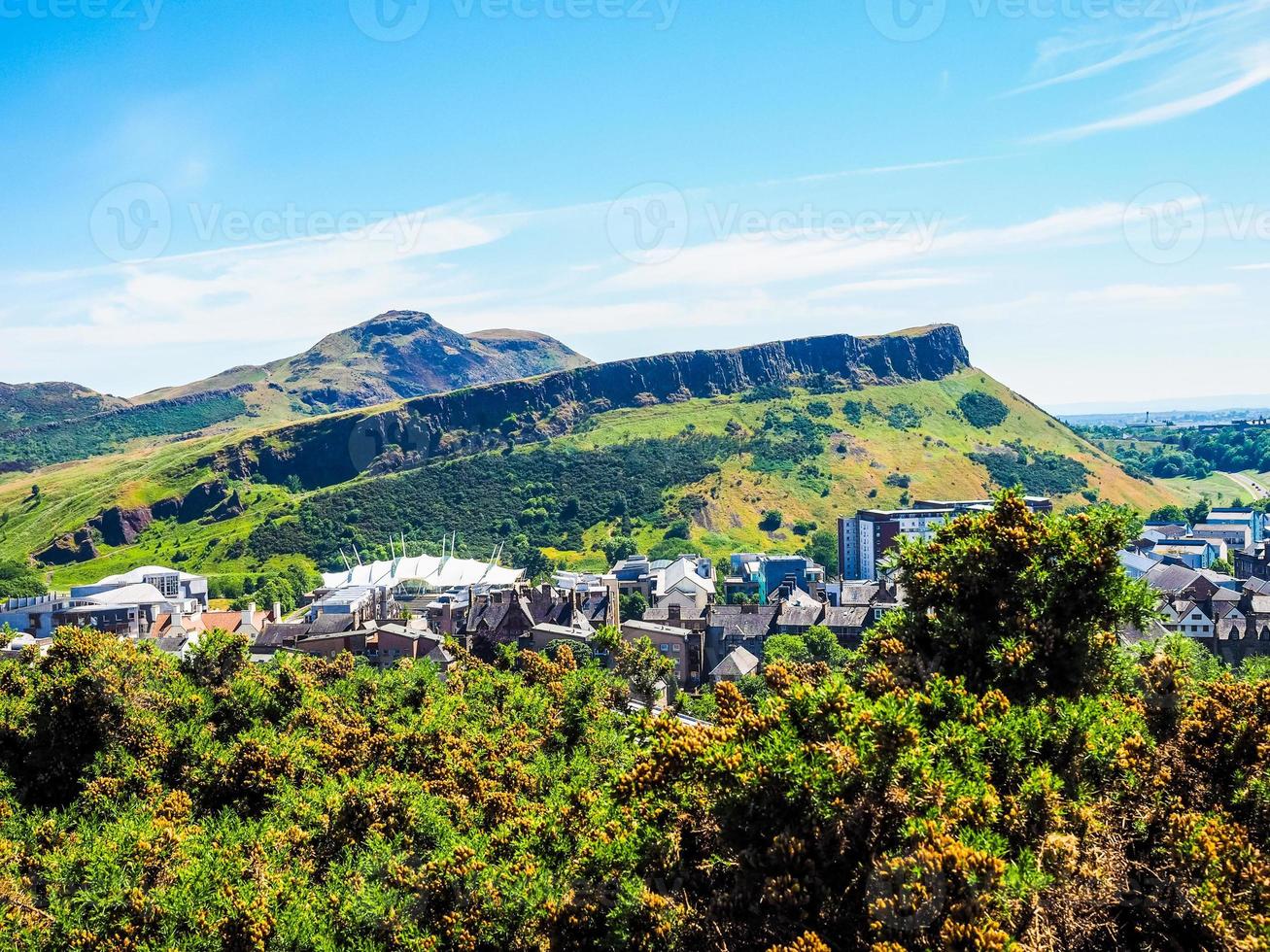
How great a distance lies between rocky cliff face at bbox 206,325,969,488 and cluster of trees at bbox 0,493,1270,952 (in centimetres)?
14507

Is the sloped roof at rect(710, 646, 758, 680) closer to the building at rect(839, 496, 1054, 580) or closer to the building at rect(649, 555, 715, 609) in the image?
the building at rect(649, 555, 715, 609)

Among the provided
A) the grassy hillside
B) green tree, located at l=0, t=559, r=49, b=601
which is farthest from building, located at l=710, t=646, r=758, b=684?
green tree, located at l=0, t=559, r=49, b=601

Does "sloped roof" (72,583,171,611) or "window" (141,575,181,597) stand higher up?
"sloped roof" (72,583,171,611)

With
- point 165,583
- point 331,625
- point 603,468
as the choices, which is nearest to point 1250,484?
point 603,468

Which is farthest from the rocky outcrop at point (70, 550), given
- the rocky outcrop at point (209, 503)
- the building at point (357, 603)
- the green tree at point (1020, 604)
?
the green tree at point (1020, 604)

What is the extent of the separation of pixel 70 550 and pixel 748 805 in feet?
486

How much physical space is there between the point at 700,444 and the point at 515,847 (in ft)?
467

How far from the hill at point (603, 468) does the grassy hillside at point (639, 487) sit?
0.43 meters

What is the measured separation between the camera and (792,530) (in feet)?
440

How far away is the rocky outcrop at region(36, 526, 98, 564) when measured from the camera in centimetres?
13562

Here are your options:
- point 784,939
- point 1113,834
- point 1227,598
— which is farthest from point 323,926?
point 1227,598

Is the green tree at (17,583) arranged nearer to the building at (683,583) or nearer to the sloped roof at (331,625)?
the sloped roof at (331,625)

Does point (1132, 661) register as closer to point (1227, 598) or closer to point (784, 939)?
point (784, 939)

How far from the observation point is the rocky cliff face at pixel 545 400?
172125mm
